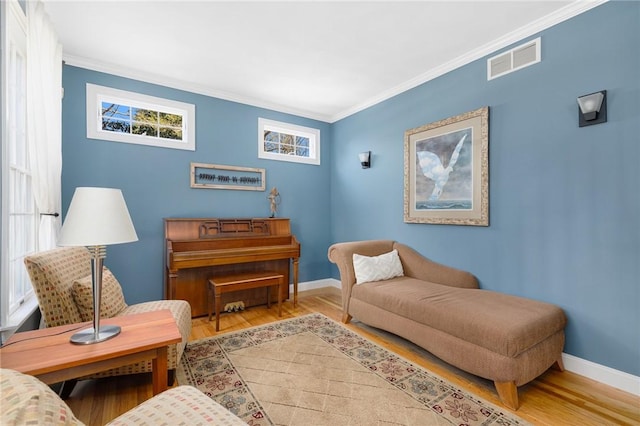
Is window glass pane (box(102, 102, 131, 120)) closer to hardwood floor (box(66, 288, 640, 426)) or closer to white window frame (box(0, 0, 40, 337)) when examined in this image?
white window frame (box(0, 0, 40, 337))

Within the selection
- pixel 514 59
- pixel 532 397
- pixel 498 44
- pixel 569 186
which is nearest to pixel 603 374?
pixel 532 397

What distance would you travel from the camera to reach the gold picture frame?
2871 millimetres

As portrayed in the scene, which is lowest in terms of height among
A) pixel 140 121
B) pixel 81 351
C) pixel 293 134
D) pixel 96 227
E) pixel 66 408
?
pixel 81 351

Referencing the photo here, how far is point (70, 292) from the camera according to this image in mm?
1854

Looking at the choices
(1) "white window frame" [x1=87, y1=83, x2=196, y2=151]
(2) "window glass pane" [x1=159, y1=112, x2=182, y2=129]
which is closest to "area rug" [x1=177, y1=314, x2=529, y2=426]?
(1) "white window frame" [x1=87, y1=83, x2=196, y2=151]

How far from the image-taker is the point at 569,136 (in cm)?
232

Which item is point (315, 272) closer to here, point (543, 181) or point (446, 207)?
point (446, 207)

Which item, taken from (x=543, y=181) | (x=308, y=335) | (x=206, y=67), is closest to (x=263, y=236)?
(x=308, y=335)

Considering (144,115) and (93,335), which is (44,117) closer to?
(144,115)

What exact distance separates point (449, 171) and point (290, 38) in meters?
2.09

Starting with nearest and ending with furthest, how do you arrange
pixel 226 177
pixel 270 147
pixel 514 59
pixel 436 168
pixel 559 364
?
pixel 559 364 < pixel 514 59 < pixel 436 168 < pixel 226 177 < pixel 270 147

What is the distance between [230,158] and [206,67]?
3.78 feet

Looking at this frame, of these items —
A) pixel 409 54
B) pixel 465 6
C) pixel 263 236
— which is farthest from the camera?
pixel 263 236

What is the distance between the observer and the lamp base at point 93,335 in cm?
147
